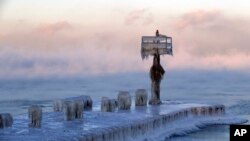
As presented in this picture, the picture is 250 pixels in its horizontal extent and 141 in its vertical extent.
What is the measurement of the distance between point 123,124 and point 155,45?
12.3 metres

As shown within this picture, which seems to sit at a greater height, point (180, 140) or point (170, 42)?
point (170, 42)

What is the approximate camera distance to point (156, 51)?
115 feet

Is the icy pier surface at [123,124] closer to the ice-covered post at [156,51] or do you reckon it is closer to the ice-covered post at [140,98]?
the ice-covered post at [140,98]

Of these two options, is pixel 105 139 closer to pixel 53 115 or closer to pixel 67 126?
pixel 67 126

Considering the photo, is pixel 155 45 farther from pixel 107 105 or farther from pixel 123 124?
pixel 123 124

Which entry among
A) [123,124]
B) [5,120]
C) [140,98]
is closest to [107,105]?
[140,98]

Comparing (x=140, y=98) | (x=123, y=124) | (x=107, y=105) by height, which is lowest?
(x=123, y=124)

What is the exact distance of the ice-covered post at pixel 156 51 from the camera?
3500 cm

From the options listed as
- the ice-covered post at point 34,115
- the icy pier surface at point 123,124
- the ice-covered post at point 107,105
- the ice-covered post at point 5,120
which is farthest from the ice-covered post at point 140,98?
the ice-covered post at point 5,120

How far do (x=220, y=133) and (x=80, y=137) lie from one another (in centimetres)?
1240

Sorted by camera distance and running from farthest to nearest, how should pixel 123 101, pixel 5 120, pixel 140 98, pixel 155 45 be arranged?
pixel 155 45
pixel 140 98
pixel 123 101
pixel 5 120

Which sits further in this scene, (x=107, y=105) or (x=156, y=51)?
(x=156, y=51)

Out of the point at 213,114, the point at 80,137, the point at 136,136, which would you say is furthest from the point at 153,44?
the point at 80,137

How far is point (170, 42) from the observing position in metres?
35.2
